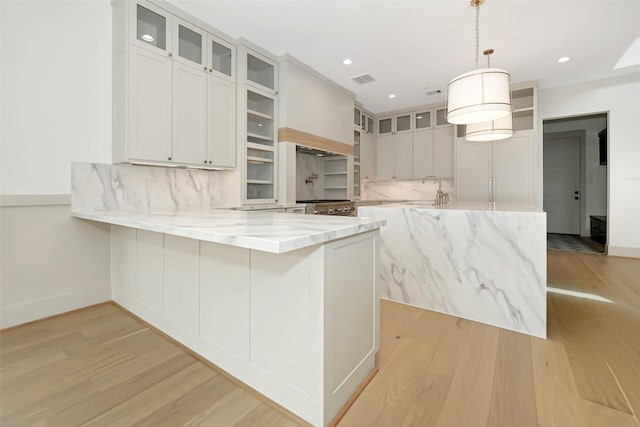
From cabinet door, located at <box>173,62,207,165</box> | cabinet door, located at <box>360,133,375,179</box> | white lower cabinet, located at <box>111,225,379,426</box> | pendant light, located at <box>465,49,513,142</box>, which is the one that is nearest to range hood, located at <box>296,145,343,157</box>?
cabinet door, located at <box>360,133,375,179</box>

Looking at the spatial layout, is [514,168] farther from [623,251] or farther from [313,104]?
[313,104]

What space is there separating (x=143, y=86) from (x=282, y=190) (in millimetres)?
1722

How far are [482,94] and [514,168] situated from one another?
3.01 m

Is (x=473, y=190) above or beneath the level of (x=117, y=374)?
above

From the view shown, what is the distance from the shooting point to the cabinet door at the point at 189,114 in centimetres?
262

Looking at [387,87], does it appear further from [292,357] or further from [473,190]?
[292,357]

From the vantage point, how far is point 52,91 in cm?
222

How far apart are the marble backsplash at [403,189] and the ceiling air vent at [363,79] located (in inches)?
91.9

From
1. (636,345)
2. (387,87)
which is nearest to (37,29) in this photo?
(387,87)

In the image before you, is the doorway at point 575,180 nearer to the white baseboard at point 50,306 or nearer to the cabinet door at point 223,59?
the cabinet door at point 223,59

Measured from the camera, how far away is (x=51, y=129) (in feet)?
7.29

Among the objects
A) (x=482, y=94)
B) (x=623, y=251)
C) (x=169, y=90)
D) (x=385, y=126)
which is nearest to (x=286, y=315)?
(x=482, y=94)

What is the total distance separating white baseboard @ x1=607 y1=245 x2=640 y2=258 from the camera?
423 centimetres

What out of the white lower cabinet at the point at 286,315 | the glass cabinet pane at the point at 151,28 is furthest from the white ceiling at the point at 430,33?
the white lower cabinet at the point at 286,315
